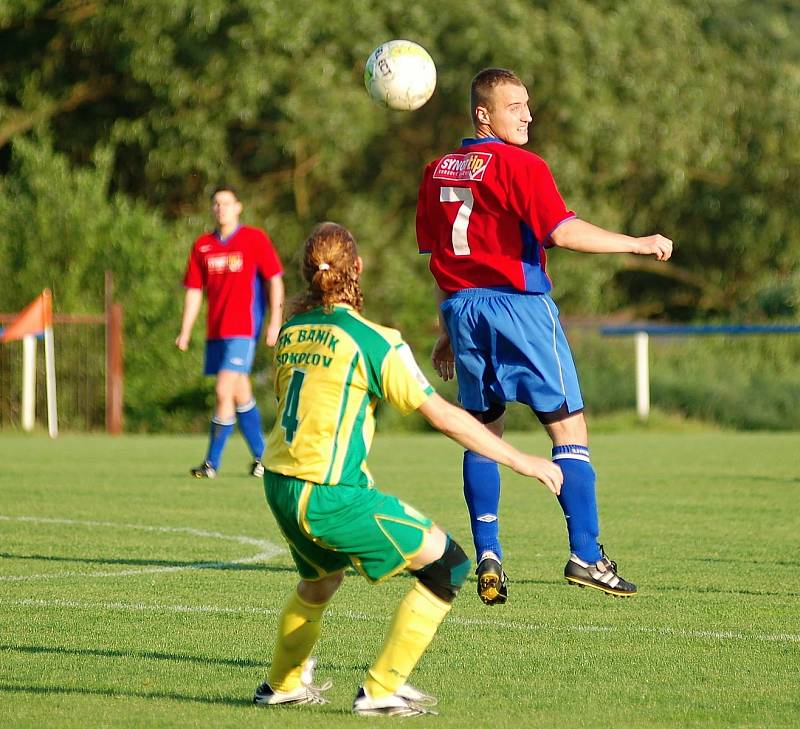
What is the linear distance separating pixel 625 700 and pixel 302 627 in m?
1.09

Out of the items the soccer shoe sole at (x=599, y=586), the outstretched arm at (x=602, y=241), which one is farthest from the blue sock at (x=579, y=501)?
the outstretched arm at (x=602, y=241)

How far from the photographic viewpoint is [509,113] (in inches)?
269

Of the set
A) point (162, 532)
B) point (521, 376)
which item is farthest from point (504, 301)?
point (162, 532)

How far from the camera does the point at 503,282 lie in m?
6.65

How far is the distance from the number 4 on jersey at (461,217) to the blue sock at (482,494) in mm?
951

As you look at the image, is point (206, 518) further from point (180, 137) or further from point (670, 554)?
point (180, 137)

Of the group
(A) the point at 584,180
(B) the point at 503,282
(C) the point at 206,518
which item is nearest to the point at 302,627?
(B) the point at 503,282

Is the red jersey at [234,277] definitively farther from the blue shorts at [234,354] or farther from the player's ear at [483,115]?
the player's ear at [483,115]

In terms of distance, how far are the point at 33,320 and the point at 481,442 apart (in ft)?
60.7

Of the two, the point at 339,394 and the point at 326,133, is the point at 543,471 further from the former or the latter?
the point at 326,133

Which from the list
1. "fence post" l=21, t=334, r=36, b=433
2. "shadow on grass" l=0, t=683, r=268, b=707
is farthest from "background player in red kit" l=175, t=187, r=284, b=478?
"fence post" l=21, t=334, r=36, b=433

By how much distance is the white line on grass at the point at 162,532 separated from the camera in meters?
7.63

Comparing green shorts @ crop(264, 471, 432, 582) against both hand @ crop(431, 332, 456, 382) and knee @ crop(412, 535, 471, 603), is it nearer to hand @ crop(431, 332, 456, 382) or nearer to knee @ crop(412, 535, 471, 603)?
knee @ crop(412, 535, 471, 603)

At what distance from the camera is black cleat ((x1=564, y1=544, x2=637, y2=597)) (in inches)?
254
